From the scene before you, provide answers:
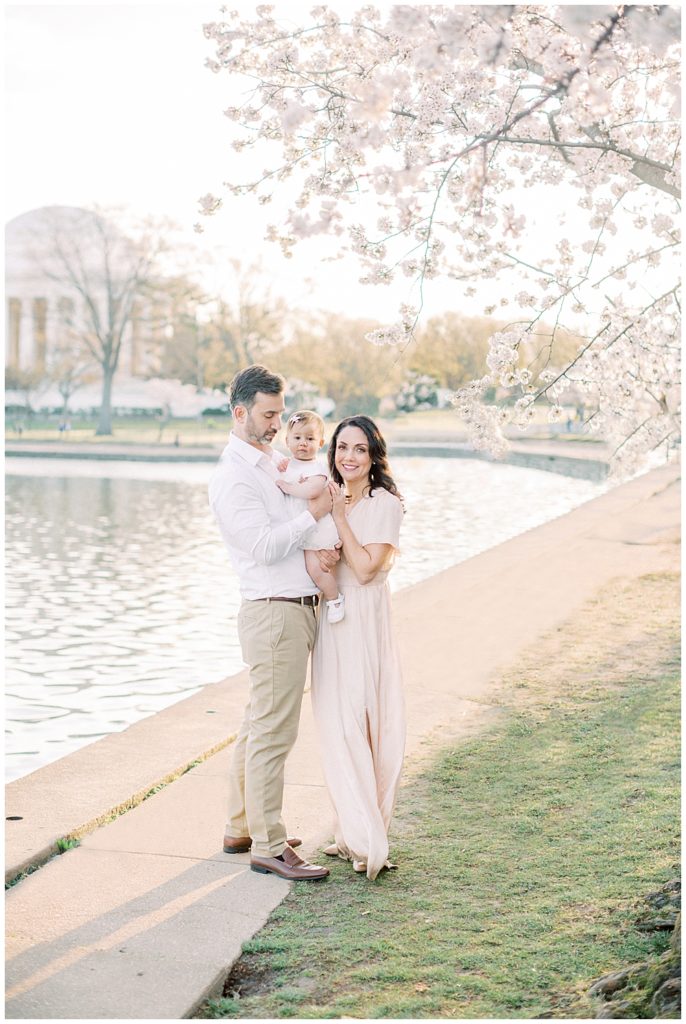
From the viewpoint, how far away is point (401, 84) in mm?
4605

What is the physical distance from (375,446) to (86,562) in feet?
38.9

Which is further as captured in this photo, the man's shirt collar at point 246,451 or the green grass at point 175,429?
the green grass at point 175,429

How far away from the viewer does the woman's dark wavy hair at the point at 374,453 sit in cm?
486

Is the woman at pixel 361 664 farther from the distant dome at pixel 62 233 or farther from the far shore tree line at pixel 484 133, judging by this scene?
the distant dome at pixel 62 233

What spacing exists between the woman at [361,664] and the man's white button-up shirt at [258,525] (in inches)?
8.4

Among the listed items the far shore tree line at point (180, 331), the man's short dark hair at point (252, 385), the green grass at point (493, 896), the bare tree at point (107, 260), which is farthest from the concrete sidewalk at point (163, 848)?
the bare tree at point (107, 260)

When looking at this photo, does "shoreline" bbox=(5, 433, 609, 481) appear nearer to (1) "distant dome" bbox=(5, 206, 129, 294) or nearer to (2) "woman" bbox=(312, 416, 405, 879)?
(1) "distant dome" bbox=(5, 206, 129, 294)

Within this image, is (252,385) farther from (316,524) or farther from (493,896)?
(493,896)

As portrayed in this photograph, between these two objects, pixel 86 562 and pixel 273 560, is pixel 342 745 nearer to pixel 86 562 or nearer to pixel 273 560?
pixel 273 560

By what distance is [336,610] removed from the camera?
4793 millimetres

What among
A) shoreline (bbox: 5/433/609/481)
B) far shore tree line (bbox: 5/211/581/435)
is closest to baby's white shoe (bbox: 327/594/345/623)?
shoreline (bbox: 5/433/609/481)

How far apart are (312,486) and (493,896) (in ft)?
5.70

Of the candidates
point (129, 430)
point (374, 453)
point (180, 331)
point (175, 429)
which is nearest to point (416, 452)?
point (175, 429)

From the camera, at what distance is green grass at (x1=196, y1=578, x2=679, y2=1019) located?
374 cm
